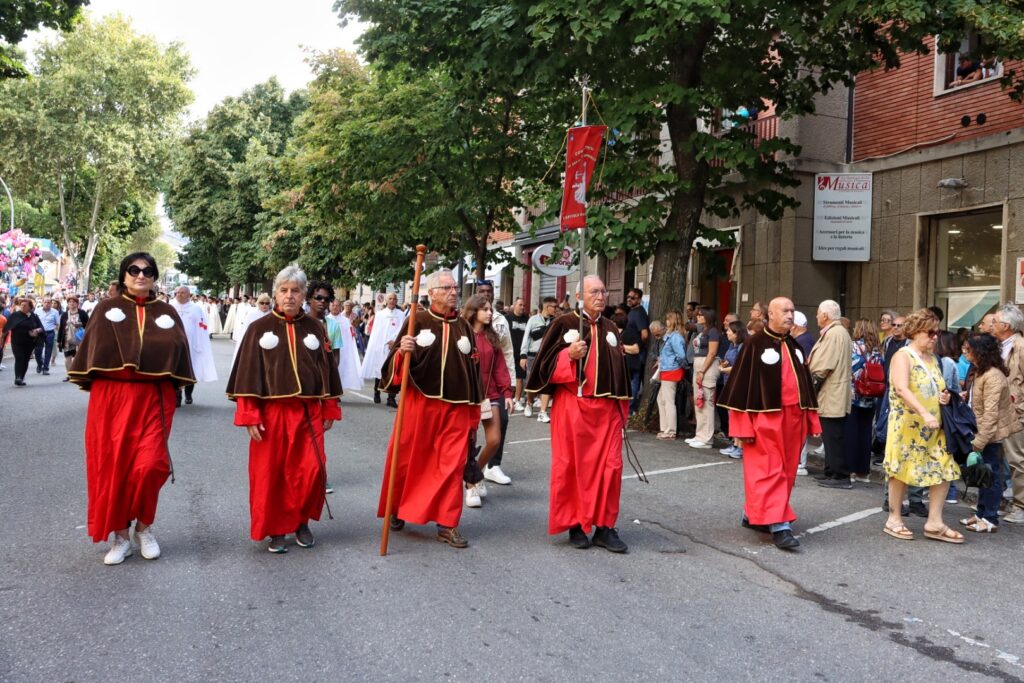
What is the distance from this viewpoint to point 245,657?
13.7ft

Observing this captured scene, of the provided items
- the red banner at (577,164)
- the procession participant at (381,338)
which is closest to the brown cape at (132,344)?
the red banner at (577,164)

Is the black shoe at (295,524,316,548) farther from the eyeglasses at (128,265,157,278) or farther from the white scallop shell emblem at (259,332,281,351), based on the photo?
the eyeglasses at (128,265,157,278)

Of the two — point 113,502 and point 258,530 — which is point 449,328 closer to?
point 258,530

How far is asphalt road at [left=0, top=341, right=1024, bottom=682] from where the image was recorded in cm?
421

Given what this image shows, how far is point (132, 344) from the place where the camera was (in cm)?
564

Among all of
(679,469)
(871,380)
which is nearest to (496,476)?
→ (679,469)

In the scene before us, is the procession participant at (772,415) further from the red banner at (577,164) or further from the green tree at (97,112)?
the green tree at (97,112)

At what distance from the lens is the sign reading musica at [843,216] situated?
1616 centimetres

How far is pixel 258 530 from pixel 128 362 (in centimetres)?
130

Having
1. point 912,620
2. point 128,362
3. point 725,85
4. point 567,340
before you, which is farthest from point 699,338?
point 128,362

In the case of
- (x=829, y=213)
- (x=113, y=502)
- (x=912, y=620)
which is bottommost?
(x=912, y=620)

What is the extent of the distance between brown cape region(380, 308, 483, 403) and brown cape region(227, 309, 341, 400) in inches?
21.5

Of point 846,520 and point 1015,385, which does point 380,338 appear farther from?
point 1015,385

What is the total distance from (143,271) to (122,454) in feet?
3.72
